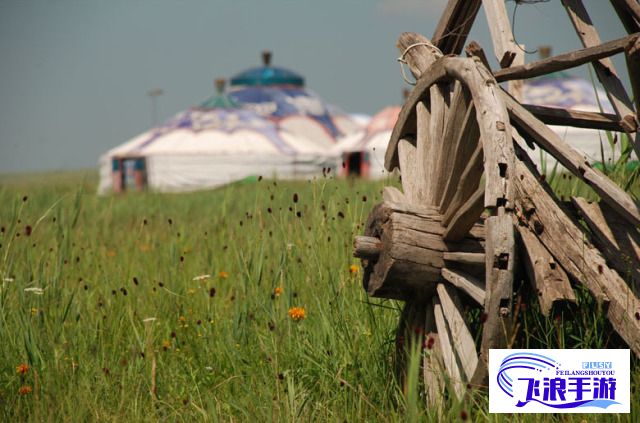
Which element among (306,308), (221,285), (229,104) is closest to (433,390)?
(306,308)

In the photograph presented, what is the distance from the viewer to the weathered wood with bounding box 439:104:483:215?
10.2 feet

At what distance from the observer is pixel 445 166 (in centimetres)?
337

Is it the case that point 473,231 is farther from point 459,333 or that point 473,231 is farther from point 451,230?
point 459,333

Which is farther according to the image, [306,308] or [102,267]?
[102,267]

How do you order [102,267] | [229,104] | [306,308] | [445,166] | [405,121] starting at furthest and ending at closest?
[229,104] → [102,267] → [306,308] → [405,121] → [445,166]

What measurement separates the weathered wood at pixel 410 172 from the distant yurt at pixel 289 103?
2883 cm

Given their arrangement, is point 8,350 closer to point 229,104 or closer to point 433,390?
point 433,390

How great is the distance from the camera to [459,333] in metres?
3.07

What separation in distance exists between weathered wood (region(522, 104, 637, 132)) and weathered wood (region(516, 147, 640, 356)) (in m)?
0.37

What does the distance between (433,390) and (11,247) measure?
2.19m

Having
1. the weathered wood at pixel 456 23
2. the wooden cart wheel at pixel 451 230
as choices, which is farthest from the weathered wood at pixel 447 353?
the weathered wood at pixel 456 23

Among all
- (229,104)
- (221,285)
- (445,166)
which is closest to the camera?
(445,166)

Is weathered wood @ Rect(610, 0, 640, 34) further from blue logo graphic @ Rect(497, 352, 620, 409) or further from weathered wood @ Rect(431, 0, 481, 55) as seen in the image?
blue logo graphic @ Rect(497, 352, 620, 409)

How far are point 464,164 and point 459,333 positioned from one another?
23.9 inches
